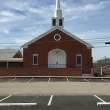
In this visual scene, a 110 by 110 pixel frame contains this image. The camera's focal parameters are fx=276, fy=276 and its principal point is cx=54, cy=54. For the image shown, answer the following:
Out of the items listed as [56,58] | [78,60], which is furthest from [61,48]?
[78,60]

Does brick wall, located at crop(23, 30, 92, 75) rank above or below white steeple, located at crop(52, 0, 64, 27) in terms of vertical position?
below

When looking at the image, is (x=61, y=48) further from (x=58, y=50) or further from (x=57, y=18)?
(x=57, y=18)

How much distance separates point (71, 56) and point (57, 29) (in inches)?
188

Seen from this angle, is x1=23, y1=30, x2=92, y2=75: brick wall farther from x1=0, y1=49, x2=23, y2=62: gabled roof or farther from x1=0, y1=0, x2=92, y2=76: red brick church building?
x1=0, y1=49, x2=23, y2=62: gabled roof

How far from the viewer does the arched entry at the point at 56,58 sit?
4384 centimetres

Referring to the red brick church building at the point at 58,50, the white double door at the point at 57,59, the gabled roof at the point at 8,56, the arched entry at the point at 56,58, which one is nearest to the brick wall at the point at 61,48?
the red brick church building at the point at 58,50

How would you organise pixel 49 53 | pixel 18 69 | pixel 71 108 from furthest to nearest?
pixel 49 53 → pixel 18 69 → pixel 71 108

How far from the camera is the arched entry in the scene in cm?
4384

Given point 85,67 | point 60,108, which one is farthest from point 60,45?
point 60,108

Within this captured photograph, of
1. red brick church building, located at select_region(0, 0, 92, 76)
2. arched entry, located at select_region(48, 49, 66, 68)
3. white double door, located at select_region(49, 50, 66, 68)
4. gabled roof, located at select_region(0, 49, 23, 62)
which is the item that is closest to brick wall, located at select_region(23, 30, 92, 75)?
red brick church building, located at select_region(0, 0, 92, 76)

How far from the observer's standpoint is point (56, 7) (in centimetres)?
4622

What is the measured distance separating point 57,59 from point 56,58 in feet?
0.74

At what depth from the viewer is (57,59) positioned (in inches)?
1746

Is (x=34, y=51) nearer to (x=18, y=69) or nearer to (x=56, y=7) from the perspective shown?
(x=18, y=69)
